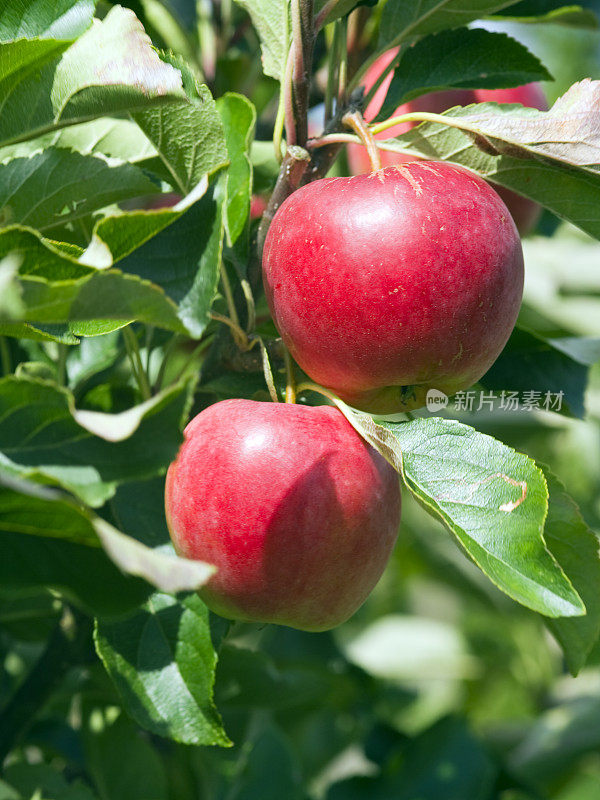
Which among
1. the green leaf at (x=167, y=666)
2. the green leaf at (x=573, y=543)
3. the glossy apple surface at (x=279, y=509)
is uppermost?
the glossy apple surface at (x=279, y=509)

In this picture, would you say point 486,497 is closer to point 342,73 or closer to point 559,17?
point 342,73

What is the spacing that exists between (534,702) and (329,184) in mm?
1626

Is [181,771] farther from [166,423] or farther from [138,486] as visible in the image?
[166,423]

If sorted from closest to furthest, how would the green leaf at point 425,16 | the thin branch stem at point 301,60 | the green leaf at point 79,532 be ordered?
the green leaf at point 79,532, the thin branch stem at point 301,60, the green leaf at point 425,16

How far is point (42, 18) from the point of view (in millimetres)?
636

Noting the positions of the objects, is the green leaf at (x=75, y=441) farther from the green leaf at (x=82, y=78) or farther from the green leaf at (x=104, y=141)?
the green leaf at (x=104, y=141)

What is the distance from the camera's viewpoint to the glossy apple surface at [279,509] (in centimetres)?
60

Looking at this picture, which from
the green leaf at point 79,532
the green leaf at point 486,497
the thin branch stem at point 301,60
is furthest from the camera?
the thin branch stem at point 301,60

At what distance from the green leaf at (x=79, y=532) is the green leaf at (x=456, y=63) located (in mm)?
484

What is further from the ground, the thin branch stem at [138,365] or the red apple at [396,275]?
the red apple at [396,275]

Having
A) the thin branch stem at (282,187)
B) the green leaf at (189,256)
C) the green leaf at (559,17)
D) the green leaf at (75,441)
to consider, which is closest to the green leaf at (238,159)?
the thin branch stem at (282,187)

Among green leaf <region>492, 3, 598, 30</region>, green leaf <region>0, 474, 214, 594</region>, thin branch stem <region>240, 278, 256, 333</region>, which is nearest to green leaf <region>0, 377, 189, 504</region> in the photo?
green leaf <region>0, 474, 214, 594</region>

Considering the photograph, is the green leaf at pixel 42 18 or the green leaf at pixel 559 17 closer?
the green leaf at pixel 42 18

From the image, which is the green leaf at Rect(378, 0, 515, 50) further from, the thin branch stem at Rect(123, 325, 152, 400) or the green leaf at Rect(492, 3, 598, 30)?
the thin branch stem at Rect(123, 325, 152, 400)
